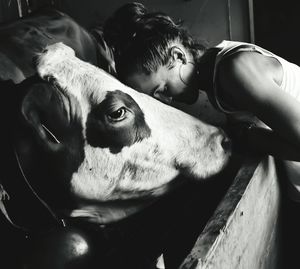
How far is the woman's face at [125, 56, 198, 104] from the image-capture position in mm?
825

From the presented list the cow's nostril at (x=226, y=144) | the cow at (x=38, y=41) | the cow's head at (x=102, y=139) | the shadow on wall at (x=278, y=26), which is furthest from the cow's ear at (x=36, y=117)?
the shadow on wall at (x=278, y=26)

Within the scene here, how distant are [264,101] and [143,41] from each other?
0.28m

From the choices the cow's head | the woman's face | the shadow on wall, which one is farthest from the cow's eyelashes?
the shadow on wall

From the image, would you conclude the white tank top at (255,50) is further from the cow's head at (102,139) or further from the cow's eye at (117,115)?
the cow's eye at (117,115)

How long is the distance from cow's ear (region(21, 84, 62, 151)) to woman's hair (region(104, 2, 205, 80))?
0.76ft

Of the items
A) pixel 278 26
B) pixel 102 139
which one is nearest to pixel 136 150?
pixel 102 139

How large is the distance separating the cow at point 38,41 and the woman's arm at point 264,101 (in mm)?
426

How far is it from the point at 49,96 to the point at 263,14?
1.28 m

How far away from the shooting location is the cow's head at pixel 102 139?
67cm

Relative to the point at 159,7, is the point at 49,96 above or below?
above

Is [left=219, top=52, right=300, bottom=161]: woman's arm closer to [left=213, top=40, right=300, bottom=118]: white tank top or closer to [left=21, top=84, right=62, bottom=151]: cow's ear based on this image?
[left=213, top=40, right=300, bottom=118]: white tank top

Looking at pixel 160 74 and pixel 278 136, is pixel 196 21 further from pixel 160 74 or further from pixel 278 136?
pixel 278 136

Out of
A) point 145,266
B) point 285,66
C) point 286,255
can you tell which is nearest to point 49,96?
point 145,266

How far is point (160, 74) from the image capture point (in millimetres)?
826
